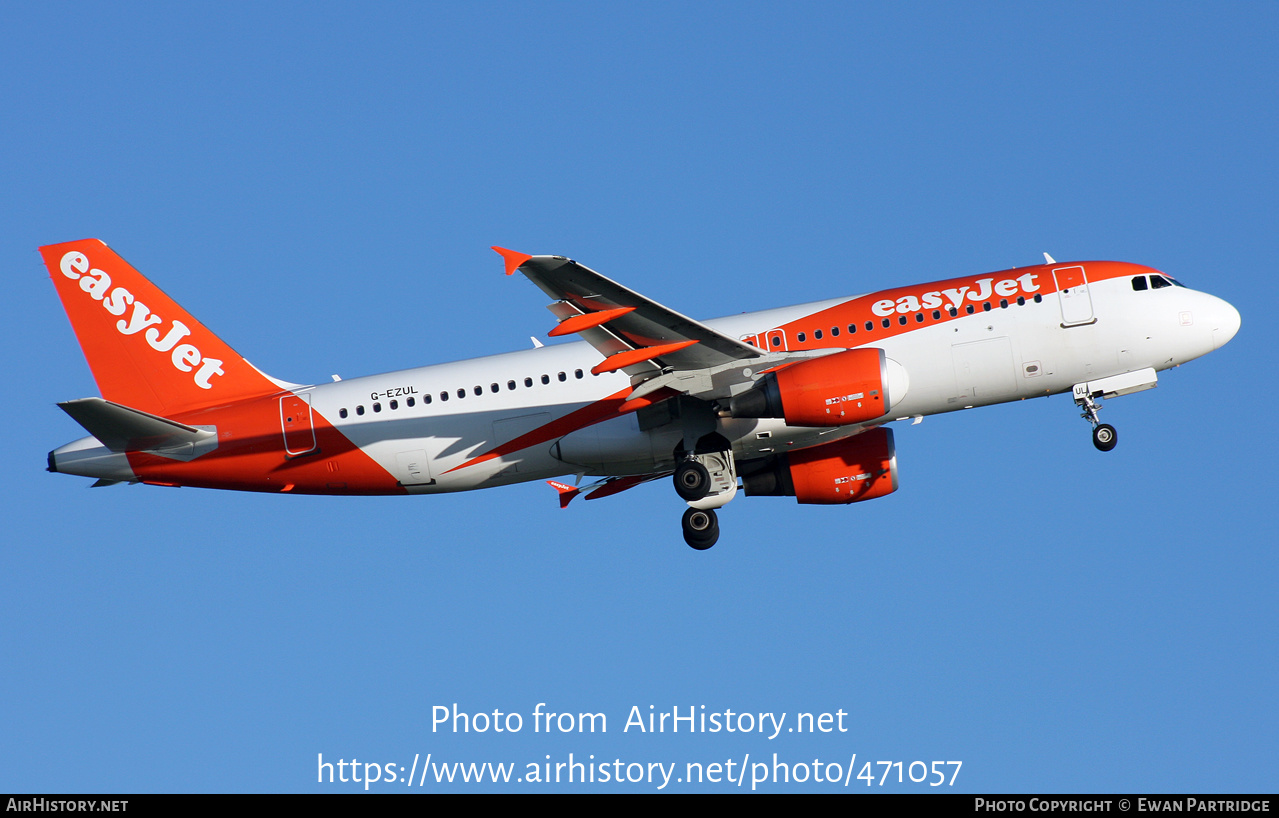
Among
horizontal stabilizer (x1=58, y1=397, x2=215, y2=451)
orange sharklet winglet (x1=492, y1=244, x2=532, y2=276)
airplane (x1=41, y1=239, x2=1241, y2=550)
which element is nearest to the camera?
orange sharklet winglet (x1=492, y1=244, x2=532, y2=276)

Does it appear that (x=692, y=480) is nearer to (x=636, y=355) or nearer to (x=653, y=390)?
(x=653, y=390)

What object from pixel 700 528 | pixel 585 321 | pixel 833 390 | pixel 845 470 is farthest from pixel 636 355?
pixel 845 470

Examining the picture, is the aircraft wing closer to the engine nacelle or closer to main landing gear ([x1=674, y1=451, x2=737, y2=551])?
the engine nacelle

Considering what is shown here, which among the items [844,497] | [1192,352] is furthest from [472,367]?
[1192,352]

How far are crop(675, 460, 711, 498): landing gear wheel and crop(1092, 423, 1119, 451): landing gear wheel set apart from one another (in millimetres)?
10818

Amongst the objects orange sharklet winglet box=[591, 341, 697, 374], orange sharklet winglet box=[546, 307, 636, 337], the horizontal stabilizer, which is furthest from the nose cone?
the horizontal stabilizer

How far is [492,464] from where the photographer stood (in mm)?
36875

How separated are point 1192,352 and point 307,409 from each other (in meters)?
24.8

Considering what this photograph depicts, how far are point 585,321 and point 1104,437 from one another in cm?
1553

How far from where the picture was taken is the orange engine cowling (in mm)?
38750

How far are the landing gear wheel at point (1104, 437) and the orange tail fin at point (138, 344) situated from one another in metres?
23.5

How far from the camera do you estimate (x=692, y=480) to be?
118 feet

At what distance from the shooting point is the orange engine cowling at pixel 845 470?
3875 cm

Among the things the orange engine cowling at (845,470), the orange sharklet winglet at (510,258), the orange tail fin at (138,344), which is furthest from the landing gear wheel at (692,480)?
the orange tail fin at (138,344)
